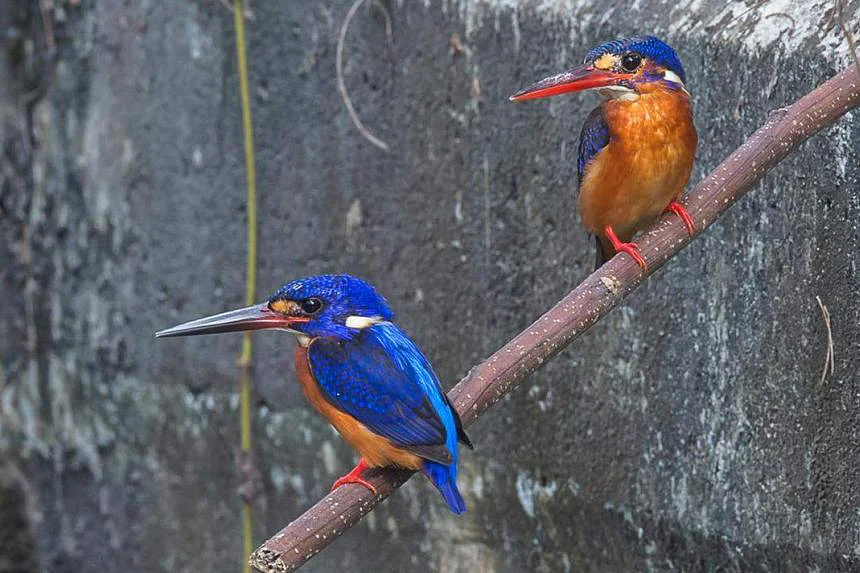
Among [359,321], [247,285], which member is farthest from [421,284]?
[359,321]

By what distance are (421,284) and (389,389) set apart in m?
1.12

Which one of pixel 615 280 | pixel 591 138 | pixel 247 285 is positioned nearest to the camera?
pixel 615 280

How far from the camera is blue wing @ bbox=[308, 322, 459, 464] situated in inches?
101

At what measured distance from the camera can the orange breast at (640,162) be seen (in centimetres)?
288

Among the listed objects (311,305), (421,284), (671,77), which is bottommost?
(421,284)

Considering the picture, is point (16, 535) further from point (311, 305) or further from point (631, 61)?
point (631, 61)

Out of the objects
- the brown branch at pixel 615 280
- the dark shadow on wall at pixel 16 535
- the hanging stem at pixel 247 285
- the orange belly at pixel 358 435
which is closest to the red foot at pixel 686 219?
the brown branch at pixel 615 280

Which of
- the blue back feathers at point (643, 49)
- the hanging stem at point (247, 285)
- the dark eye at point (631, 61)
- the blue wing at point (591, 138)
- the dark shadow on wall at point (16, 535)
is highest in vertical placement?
the blue back feathers at point (643, 49)

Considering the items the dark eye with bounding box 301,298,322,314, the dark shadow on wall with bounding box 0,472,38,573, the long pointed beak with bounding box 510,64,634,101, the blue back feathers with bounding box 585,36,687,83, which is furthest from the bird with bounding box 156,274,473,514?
the dark shadow on wall with bounding box 0,472,38,573

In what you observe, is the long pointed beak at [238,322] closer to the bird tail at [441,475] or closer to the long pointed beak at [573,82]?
the bird tail at [441,475]

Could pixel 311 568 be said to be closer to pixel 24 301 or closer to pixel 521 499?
pixel 521 499

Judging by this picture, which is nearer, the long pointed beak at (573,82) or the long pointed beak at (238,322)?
the long pointed beak at (238,322)

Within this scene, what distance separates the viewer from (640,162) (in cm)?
294

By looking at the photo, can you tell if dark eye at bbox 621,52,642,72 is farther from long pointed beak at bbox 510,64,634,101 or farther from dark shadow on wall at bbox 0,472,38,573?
dark shadow on wall at bbox 0,472,38,573
